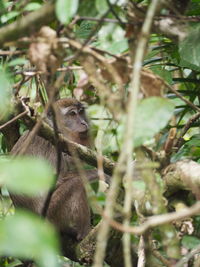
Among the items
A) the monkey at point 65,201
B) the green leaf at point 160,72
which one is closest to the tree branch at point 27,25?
the green leaf at point 160,72

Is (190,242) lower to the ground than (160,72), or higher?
lower

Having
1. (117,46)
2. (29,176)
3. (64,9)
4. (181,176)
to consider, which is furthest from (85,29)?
(29,176)

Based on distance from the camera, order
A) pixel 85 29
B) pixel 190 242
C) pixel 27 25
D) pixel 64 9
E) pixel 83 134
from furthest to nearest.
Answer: pixel 83 134, pixel 85 29, pixel 190 242, pixel 27 25, pixel 64 9

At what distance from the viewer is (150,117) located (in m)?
1.71

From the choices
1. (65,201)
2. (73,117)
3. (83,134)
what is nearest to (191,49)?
(65,201)

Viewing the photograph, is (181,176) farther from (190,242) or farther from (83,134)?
(83,134)

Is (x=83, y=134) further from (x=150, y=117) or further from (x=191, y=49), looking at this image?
(x=150, y=117)

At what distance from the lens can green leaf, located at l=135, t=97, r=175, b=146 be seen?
1686 millimetres

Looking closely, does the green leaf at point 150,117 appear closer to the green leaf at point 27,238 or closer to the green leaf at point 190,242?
the green leaf at point 27,238

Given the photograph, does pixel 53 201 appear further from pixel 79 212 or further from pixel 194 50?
pixel 194 50

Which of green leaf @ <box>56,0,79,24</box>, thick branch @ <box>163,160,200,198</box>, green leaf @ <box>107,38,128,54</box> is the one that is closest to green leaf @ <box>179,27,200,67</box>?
green leaf @ <box>107,38,128,54</box>

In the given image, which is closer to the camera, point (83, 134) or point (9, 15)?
point (9, 15)

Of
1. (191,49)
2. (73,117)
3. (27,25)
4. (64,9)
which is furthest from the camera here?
(73,117)

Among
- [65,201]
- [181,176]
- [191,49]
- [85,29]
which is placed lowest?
[65,201]
